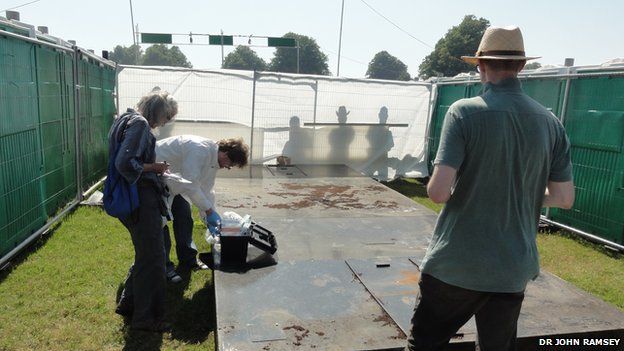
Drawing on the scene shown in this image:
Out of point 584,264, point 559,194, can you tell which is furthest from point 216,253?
point 584,264

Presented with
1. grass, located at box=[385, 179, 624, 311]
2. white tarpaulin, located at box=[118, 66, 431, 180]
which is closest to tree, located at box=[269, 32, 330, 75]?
white tarpaulin, located at box=[118, 66, 431, 180]

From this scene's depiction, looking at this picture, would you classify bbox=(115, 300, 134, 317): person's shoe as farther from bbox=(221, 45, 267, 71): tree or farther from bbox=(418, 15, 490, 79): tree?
bbox=(221, 45, 267, 71): tree

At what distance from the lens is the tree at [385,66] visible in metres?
103

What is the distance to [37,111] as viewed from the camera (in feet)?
17.6

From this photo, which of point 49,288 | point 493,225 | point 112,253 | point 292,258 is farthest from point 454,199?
point 112,253

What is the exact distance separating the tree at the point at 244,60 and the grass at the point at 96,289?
7713cm

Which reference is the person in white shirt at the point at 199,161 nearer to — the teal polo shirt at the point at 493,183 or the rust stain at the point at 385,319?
the rust stain at the point at 385,319

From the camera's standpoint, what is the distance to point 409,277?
12.7ft

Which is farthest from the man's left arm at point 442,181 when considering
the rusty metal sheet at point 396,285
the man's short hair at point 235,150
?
the man's short hair at point 235,150

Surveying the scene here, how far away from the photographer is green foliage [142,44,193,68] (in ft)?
277

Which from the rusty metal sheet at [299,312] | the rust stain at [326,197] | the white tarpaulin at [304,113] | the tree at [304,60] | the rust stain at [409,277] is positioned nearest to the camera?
the rusty metal sheet at [299,312]

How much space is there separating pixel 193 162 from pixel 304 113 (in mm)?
6415

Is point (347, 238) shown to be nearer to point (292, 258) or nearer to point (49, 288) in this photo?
point (292, 258)

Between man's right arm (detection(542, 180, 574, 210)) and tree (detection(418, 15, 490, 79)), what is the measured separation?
4764cm
